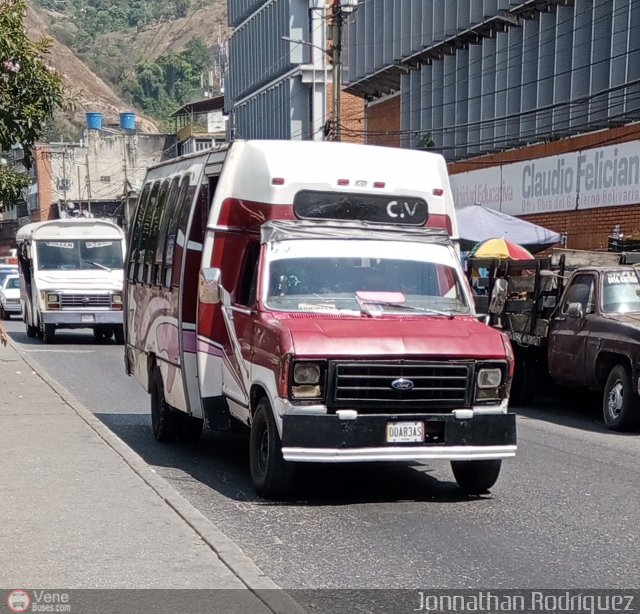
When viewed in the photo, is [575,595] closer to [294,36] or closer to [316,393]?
[316,393]

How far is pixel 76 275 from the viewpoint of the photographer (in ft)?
89.5

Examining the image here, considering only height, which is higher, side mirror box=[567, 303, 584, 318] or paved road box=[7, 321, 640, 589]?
side mirror box=[567, 303, 584, 318]

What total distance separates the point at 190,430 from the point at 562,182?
17.5 meters

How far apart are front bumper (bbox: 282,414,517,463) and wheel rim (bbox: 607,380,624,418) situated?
5282mm

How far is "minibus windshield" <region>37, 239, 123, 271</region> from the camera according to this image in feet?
90.3

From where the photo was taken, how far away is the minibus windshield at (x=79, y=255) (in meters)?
27.5

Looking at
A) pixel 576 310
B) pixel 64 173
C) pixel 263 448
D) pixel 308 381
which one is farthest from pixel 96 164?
pixel 308 381

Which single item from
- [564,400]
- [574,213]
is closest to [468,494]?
[564,400]

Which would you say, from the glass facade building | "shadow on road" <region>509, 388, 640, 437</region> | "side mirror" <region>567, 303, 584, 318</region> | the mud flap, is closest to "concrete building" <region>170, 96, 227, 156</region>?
the glass facade building

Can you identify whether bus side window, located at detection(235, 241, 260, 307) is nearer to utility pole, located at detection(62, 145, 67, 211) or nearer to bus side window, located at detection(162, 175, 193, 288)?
bus side window, located at detection(162, 175, 193, 288)

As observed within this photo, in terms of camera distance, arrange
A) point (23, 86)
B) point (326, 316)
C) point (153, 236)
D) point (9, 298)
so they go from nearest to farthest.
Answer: point (326, 316) < point (153, 236) < point (23, 86) < point (9, 298)

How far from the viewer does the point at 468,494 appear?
958 cm

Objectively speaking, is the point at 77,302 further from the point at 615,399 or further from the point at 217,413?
the point at 217,413

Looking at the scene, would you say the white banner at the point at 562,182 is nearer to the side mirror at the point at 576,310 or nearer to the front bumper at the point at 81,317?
the side mirror at the point at 576,310
